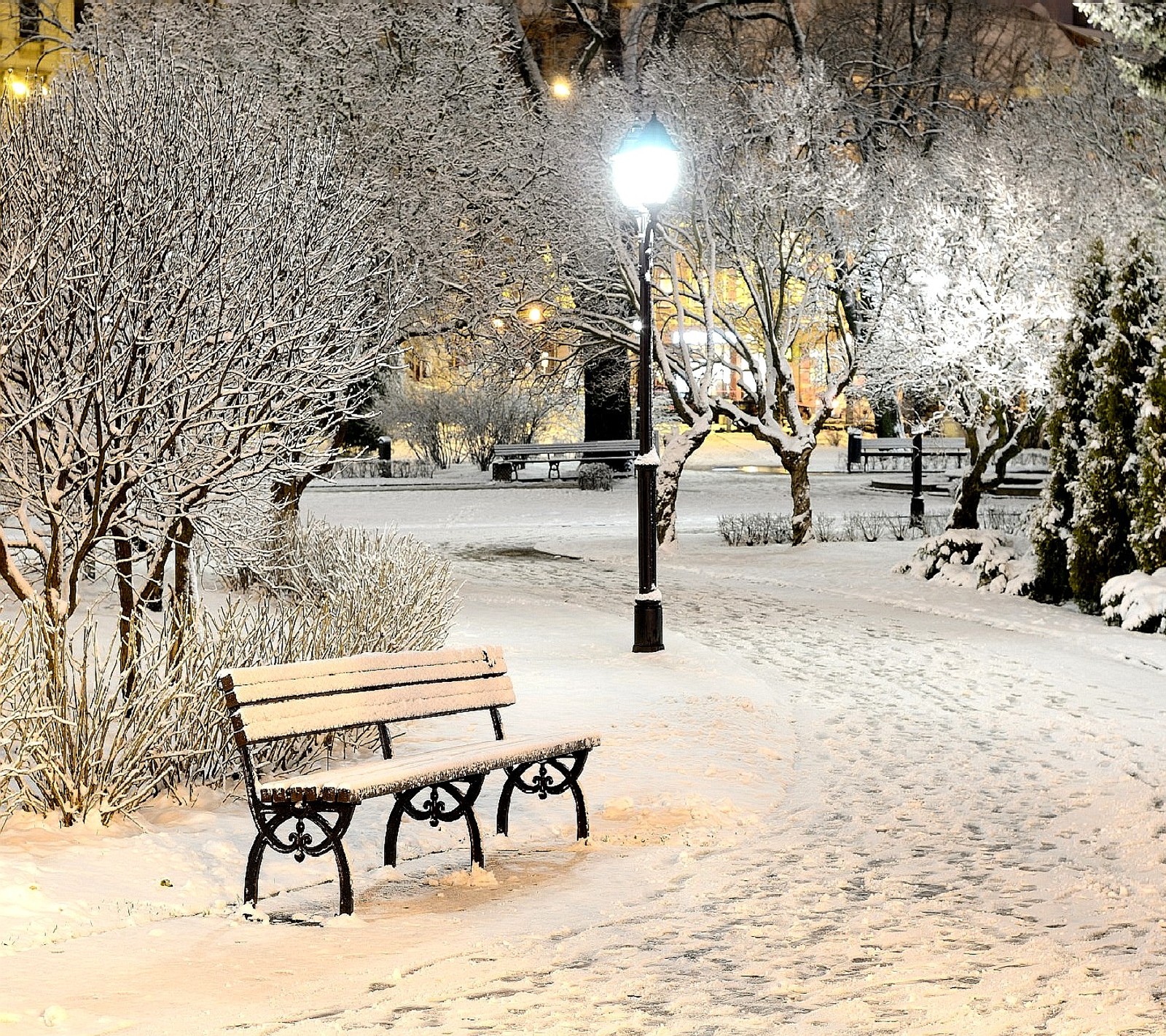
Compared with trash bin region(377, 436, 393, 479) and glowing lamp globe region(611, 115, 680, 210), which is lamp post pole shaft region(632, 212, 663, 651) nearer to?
glowing lamp globe region(611, 115, 680, 210)

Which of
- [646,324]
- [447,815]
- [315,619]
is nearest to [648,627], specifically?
[646,324]

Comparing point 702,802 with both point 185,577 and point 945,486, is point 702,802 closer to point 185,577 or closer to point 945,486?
point 185,577


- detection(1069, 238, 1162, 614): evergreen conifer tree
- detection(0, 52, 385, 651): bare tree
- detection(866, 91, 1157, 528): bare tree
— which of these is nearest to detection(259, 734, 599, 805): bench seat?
detection(0, 52, 385, 651): bare tree

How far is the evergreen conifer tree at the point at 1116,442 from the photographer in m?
16.7

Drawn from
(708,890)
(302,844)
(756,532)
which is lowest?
(708,890)

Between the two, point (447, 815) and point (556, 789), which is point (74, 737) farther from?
point (556, 789)

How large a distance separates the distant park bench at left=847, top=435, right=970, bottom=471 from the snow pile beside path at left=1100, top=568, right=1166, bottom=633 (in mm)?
27019

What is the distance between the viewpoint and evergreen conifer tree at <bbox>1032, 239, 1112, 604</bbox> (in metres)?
17.8

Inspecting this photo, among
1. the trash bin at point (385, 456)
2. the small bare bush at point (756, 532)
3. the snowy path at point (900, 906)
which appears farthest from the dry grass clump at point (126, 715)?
the trash bin at point (385, 456)

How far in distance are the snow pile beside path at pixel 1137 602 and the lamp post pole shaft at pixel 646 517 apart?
206 inches

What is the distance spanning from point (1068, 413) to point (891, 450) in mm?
27559

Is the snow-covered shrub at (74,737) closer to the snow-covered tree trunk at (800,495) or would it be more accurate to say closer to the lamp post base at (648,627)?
the lamp post base at (648,627)

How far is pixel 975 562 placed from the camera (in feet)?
64.9

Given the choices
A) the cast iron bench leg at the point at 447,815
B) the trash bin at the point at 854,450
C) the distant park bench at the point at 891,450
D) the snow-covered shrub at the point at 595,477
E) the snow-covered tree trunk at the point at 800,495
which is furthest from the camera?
the trash bin at the point at 854,450
